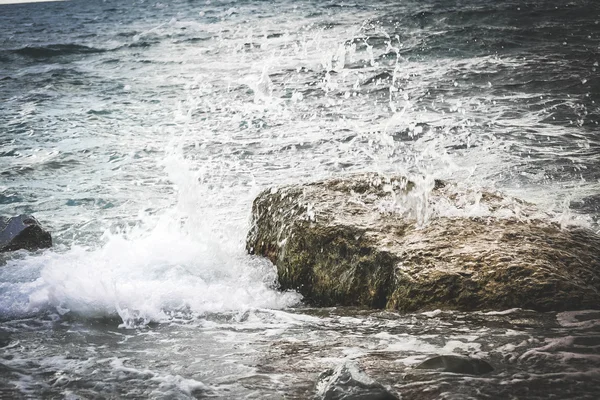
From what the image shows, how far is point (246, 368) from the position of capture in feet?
10.9

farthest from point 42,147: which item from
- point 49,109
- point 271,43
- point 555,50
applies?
point 555,50

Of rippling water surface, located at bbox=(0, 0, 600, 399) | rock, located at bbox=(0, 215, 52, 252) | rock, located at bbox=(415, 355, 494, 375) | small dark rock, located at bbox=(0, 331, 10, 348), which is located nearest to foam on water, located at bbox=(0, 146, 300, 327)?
rippling water surface, located at bbox=(0, 0, 600, 399)

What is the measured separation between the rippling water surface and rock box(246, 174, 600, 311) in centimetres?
18

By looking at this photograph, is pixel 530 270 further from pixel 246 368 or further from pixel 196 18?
pixel 196 18

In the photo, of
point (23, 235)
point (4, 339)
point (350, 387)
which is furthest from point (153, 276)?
point (350, 387)

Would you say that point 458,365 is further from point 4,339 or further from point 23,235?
point 23,235

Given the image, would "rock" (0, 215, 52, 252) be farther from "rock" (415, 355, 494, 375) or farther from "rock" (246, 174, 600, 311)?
"rock" (415, 355, 494, 375)

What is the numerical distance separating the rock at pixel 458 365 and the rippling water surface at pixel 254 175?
0.09 m

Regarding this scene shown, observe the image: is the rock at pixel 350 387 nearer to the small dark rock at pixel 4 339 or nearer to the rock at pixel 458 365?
the rock at pixel 458 365

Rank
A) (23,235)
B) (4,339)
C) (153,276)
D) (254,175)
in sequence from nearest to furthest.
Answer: (4,339)
(153,276)
(23,235)
(254,175)

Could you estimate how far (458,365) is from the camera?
2.98 m

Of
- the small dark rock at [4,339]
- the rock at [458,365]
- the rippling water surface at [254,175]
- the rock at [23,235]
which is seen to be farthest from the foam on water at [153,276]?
the rock at [458,365]

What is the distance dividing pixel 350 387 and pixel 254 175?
596 centimetres

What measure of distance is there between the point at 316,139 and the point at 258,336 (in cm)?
623
